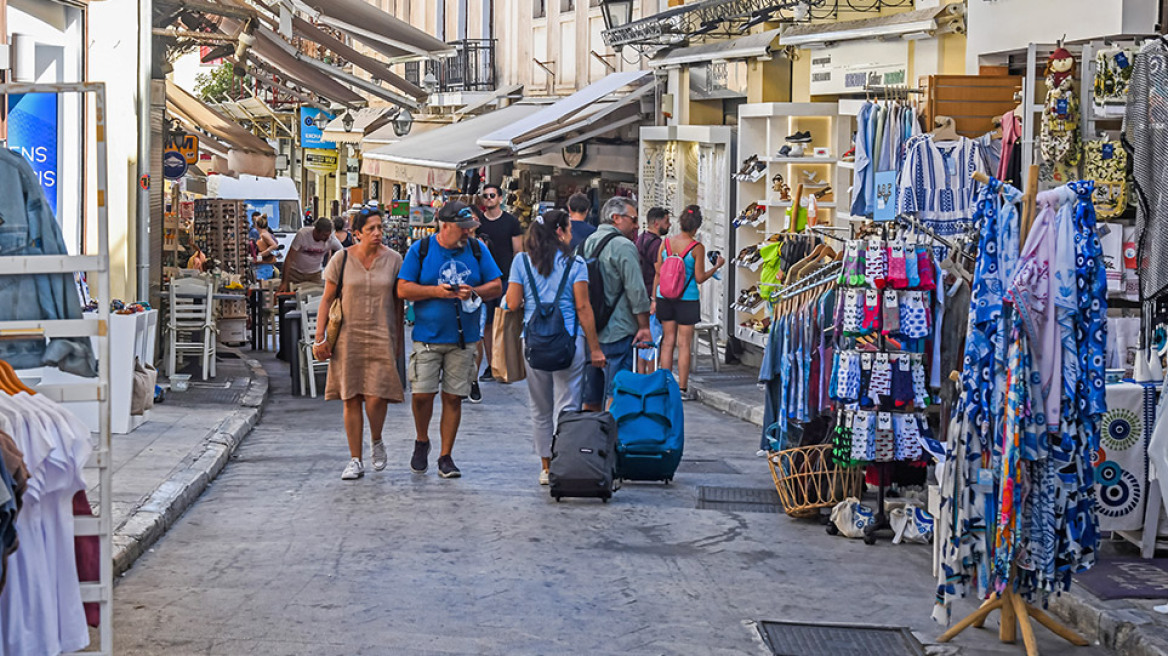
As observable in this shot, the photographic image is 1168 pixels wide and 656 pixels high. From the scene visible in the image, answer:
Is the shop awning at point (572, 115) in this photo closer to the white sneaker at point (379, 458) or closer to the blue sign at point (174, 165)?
the blue sign at point (174, 165)

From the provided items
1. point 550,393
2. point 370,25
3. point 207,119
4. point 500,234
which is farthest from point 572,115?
point 550,393

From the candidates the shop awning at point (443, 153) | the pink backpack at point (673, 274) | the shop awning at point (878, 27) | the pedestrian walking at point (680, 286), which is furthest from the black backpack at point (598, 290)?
the shop awning at point (443, 153)

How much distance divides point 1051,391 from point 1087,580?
1.53m

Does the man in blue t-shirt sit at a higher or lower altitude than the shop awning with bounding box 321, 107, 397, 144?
lower

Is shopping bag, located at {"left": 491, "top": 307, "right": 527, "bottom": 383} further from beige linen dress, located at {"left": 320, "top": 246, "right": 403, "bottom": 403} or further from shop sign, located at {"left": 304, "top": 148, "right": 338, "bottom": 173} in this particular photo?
shop sign, located at {"left": 304, "top": 148, "right": 338, "bottom": 173}

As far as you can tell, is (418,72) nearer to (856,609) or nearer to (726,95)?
(726,95)

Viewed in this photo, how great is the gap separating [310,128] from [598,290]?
37.8m

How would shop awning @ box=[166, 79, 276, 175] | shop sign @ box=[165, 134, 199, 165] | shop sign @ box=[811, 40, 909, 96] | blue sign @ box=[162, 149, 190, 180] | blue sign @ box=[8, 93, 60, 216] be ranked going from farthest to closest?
shop awning @ box=[166, 79, 276, 175], shop sign @ box=[165, 134, 199, 165], blue sign @ box=[162, 149, 190, 180], shop sign @ box=[811, 40, 909, 96], blue sign @ box=[8, 93, 60, 216]

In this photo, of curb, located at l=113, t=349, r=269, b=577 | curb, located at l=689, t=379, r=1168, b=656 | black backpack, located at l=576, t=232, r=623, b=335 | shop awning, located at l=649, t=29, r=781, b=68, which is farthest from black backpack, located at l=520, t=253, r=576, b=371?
shop awning, located at l=649, t=29, r=781, b=68

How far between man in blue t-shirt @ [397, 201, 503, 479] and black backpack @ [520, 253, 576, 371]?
37cm

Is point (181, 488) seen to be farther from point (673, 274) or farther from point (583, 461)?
point (673, 274)

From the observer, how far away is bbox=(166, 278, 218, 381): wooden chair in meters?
16.8

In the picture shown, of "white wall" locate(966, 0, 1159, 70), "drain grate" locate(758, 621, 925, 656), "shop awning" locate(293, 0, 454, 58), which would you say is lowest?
"drain grate" locate(758, 621, 925, 656)

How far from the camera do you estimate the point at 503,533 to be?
32.2 feet
